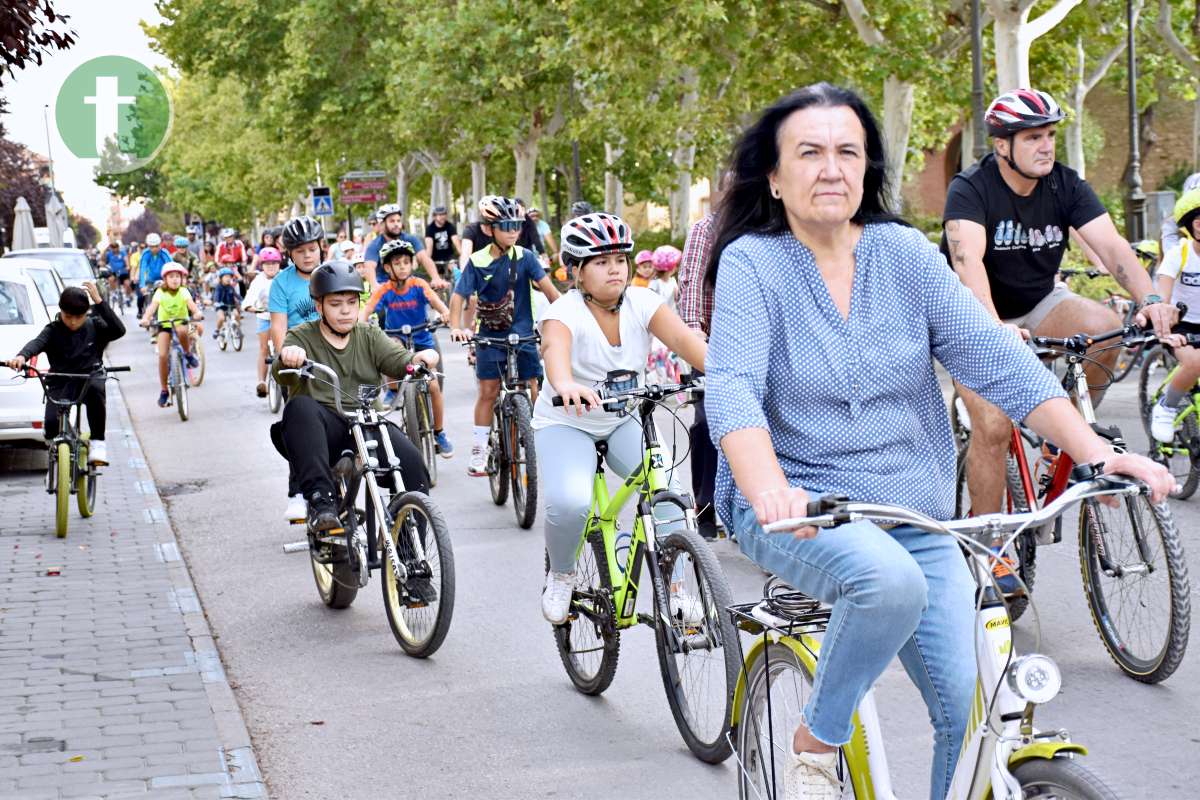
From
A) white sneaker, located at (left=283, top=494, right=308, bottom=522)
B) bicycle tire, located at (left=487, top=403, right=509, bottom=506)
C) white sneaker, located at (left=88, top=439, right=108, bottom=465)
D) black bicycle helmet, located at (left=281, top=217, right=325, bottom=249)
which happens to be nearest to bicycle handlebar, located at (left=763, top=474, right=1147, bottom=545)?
white sneaker, located at (left=283, top=494, right=308, bottom=522)

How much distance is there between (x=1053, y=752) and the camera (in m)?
2.87

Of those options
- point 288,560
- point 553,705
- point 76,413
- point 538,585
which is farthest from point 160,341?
point 553,705

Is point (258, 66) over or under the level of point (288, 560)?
Answer: over

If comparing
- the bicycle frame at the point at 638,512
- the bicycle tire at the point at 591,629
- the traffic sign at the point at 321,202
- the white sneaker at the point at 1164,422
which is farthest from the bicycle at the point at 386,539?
the traffic sign at the point at 321,202

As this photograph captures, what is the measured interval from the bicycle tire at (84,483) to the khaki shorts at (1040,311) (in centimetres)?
659

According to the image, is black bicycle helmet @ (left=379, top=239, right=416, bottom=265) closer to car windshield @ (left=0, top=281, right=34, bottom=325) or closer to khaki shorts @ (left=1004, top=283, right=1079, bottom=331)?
car windshield @ (left=0, top=281, right=34, bottom=325)

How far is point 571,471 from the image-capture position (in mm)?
5934

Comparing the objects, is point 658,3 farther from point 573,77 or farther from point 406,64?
point 406,64

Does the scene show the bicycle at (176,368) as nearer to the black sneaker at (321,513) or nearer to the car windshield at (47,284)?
the car windshield at (47,284)

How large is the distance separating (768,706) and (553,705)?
2.44 m

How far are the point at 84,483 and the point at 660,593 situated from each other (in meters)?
6.70

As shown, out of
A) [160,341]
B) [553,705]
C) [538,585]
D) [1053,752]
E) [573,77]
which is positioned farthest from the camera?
[573,77]

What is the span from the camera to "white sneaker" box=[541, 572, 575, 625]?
19.9ft

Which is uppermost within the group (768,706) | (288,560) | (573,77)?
(573,77)
